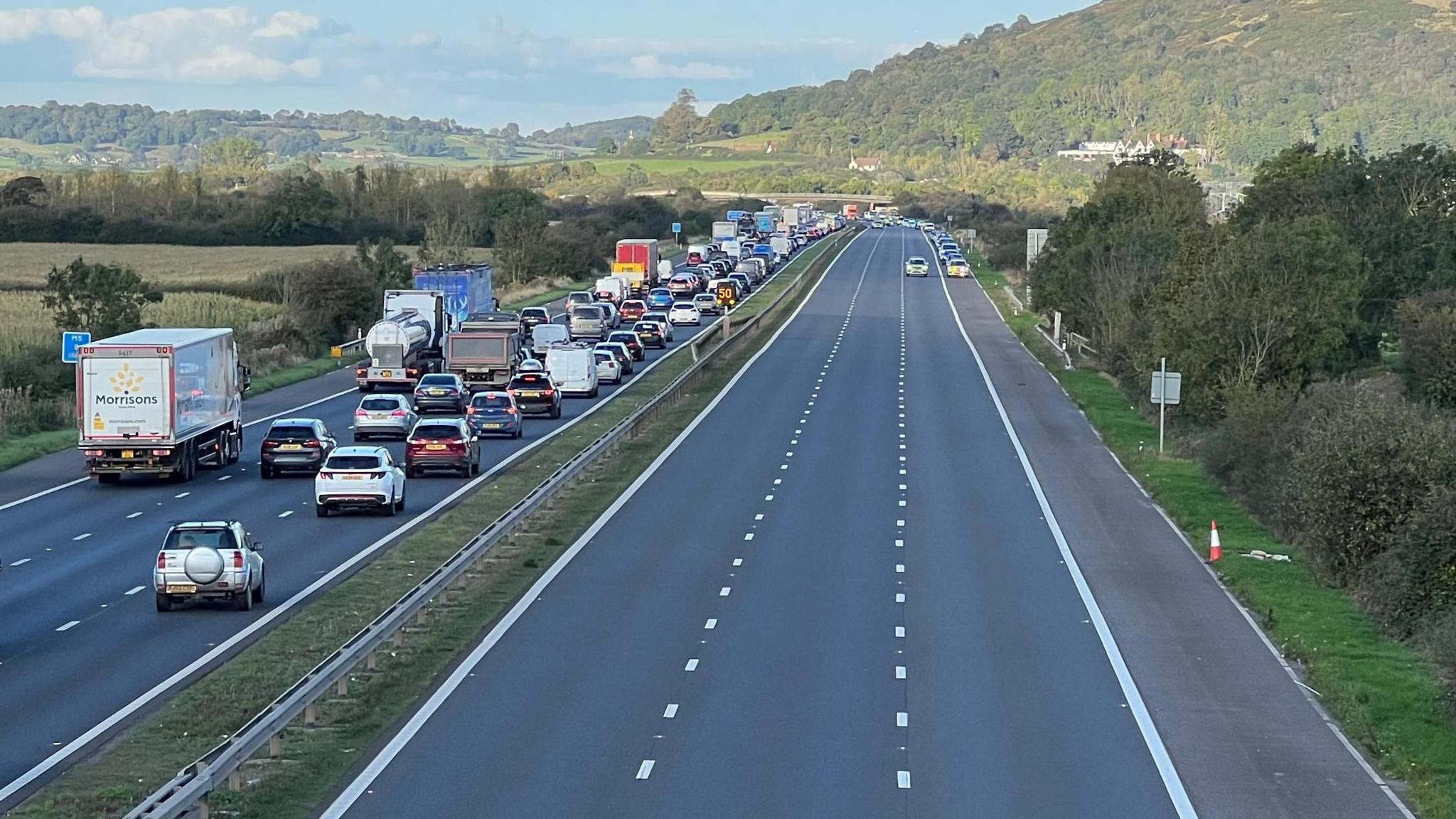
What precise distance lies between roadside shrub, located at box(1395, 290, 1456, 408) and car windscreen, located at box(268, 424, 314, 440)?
25286mm

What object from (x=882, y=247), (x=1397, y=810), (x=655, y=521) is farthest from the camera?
(x=882, y=247)

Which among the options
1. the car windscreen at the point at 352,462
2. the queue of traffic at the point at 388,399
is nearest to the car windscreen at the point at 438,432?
the queue of traffic at the point at 388,399

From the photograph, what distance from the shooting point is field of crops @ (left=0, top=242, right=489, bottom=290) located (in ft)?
336

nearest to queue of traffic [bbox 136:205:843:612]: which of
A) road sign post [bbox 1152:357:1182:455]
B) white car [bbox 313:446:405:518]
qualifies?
white car [bbox 313:446:405:518]

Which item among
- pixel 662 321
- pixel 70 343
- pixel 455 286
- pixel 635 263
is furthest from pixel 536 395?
pixel 635 263

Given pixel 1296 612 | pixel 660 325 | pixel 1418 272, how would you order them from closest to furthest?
pixel 1296 612, pixel 1418 272, pixel 660 325

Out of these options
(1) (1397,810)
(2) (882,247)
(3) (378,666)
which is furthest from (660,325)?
A: (2) (882,247)

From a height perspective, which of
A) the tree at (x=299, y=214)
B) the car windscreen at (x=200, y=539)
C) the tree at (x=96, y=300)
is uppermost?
the tree at (x=299, y=214)

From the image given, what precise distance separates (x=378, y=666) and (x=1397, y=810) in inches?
438

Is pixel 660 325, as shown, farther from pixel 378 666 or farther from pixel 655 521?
pixel 378 666

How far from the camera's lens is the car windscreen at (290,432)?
4050 centimetres

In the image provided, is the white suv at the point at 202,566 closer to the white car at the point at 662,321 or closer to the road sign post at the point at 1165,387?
the road sign post at the point at 1165,387

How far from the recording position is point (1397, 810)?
1788 centimetres

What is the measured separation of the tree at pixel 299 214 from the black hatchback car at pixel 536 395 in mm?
104183
